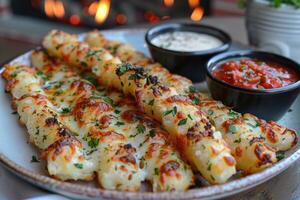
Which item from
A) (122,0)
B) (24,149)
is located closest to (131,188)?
(24,149)

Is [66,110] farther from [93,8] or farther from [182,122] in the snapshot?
[93,8]

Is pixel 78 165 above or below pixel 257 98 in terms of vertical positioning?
below

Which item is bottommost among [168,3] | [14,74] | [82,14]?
[82,14]

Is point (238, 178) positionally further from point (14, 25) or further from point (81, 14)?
point (14, 25)

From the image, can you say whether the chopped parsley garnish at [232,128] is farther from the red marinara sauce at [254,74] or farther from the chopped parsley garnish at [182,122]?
the red marinara sauce at [254,74]

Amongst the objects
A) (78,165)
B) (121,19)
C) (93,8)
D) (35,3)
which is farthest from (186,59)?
(35,3)

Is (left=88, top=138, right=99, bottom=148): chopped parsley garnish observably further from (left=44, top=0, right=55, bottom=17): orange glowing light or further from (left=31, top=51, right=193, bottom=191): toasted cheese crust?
(left=44, top=0, right=55, bottom=17): orange glowing light

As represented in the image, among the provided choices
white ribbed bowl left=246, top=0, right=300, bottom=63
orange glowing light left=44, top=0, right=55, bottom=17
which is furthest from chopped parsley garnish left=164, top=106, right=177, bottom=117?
A: orange glowing light left=44, top=0, right=55, bottom=17
